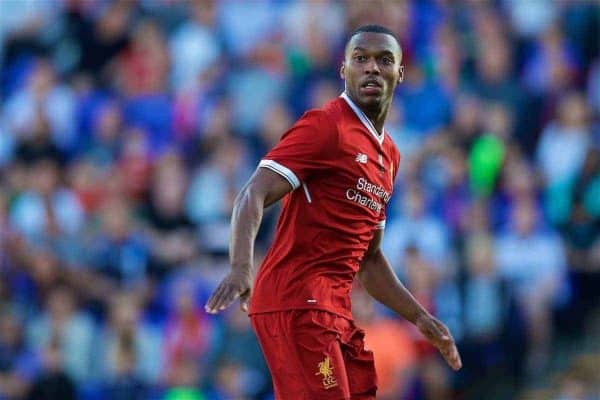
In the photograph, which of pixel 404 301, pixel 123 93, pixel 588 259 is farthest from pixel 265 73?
pixel 404 301

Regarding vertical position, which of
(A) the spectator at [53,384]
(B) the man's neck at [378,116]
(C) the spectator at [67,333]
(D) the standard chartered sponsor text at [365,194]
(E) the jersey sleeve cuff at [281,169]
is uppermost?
(B) the man's neck at [378,116]

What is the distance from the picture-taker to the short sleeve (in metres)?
6.46

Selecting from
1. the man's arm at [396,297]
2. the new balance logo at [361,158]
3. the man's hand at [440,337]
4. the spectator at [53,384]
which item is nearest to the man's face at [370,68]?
the new balance logo at [361,158]

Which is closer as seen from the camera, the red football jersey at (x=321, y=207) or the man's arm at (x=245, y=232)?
Result: the man's arm at (x=245, y=232)

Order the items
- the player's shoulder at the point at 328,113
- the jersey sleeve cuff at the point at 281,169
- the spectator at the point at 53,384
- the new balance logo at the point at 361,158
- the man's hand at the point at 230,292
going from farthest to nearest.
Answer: the spectator at the point at 53,384
the new balance logo at the point at 361,158
the player's shoulder at the point at 328,113
the jersey sleeve cuff at the point at 281,169
the man's hand at the point at 230,292

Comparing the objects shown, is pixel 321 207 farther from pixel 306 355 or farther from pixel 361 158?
pixel 306 355

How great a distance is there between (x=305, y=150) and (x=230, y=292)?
3.15 ft

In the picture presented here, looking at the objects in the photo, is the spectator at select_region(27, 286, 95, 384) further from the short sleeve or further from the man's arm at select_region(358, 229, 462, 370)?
the short sleeve

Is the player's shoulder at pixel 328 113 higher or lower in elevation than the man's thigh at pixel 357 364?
higher

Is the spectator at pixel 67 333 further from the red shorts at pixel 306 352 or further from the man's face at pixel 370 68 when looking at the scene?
the man's face at pixel 370 68

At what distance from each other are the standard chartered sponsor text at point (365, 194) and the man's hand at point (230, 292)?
1.02 metres

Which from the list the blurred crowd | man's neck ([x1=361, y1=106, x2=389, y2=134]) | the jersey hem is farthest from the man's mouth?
the blurred crowd

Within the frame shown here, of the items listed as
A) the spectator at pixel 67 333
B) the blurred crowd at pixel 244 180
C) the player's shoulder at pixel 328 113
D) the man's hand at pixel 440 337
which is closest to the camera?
the player's shoulder at pixel 328 113

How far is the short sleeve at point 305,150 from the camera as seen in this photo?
6.46 meters
